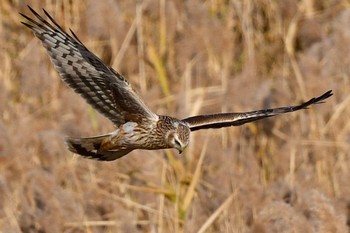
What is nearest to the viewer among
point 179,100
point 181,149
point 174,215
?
point 181,149

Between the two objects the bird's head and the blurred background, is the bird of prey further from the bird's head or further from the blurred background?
the blurred background

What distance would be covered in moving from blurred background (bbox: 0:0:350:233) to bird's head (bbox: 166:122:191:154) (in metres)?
0.59

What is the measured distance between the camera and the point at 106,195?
30.0ft

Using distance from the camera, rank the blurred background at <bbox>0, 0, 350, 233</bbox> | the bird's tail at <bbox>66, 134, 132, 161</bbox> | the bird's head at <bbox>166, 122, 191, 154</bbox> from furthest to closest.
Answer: the blurred background at <bbox>0, 0, 350, 233</bbox> → the bird's tail at <bbox>66, 134, 132, 161</bbox> → the bird's head at <bbox>166, 122, 191, 154</bbox>

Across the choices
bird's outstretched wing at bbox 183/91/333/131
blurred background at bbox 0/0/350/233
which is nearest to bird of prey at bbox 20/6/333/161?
bird's outstretched wing at bbox 183/91/333/131

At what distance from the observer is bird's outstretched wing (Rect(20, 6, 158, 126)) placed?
8.07 m

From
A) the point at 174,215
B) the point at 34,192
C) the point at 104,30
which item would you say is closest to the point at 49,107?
the point at 104,30

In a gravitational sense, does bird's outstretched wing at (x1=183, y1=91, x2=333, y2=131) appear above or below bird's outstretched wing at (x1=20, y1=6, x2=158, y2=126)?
below

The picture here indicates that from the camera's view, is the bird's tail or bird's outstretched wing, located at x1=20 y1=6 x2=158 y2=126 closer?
bird's outstretched wing, located at x1=20 y1=6 x2=158 y2=126

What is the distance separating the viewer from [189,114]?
10031 mm

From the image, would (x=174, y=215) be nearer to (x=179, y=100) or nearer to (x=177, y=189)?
(x=177, y=189)

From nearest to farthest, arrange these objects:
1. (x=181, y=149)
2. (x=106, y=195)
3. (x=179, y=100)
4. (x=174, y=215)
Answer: (x=181, y=149), (x=174, y=215), (x=106, y=195), (x=179, y=100)

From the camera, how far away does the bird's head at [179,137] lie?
26.2 ft

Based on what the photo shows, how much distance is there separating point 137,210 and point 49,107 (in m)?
1.56
